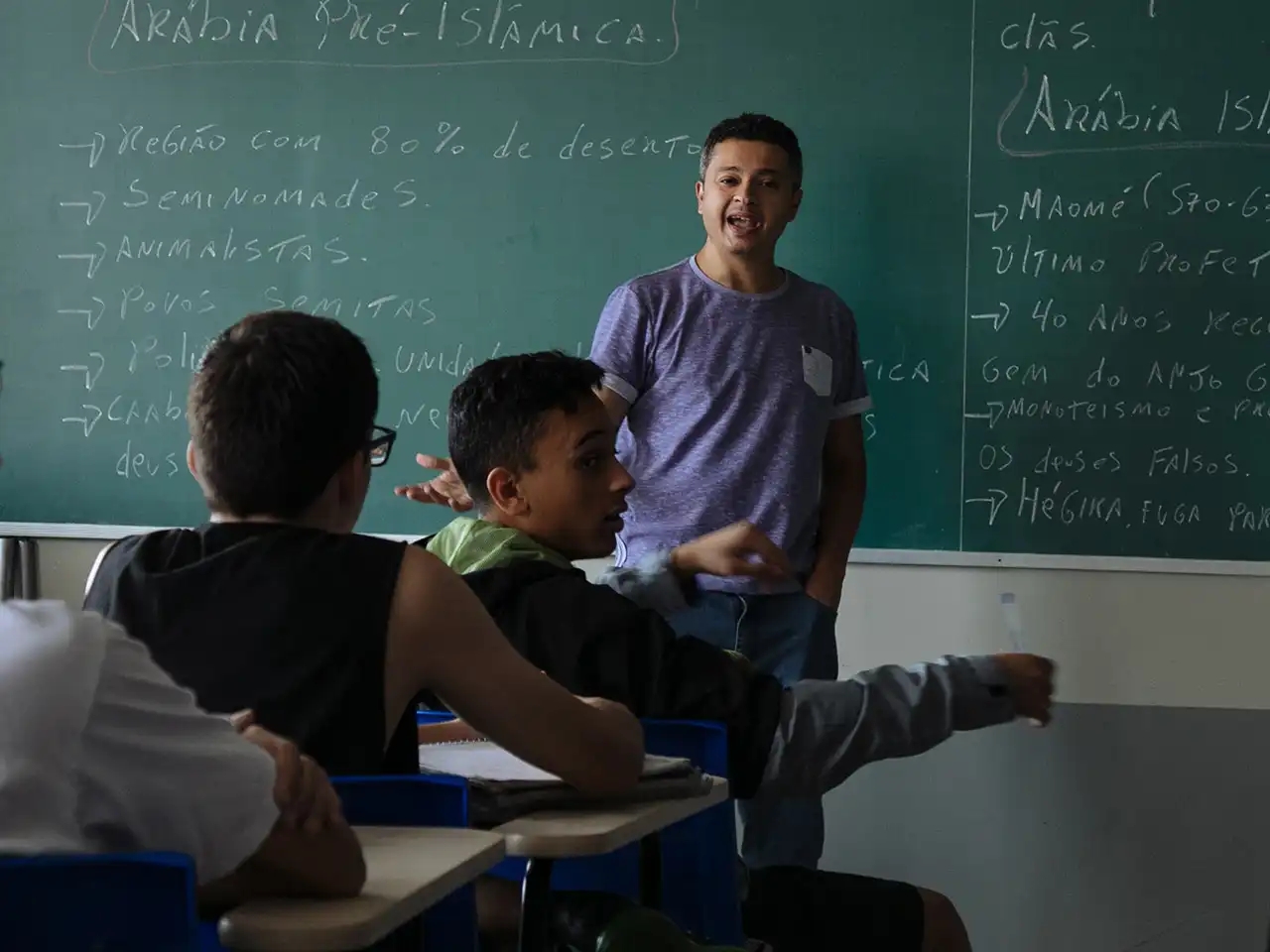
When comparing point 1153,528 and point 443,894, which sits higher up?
point 1153,528

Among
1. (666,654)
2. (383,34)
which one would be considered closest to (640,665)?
(666,654)

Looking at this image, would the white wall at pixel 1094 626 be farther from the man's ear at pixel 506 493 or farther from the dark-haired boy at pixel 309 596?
the dark-haired boy at pixel 309 596

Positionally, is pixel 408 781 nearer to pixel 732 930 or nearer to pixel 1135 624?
pixel 732 930

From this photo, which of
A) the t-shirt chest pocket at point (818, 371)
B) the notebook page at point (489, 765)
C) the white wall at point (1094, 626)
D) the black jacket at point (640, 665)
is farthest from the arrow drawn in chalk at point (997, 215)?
the notebook page at point (489, 765)

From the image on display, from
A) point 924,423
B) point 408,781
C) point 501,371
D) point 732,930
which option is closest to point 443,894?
point 408,781

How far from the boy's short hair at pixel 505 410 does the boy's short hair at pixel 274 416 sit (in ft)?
2.45

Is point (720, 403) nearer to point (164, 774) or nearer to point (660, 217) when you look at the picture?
point (660, 217)

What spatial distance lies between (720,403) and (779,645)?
51 cm

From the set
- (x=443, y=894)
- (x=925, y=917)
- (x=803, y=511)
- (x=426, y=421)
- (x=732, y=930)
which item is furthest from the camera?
(x=426, y=421)

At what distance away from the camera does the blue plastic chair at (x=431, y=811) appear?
1.48 m

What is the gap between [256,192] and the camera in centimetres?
395

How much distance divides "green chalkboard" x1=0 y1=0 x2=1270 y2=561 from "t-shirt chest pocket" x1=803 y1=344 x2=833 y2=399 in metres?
0.23

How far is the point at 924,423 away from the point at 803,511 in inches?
15.7

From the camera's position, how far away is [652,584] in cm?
238
